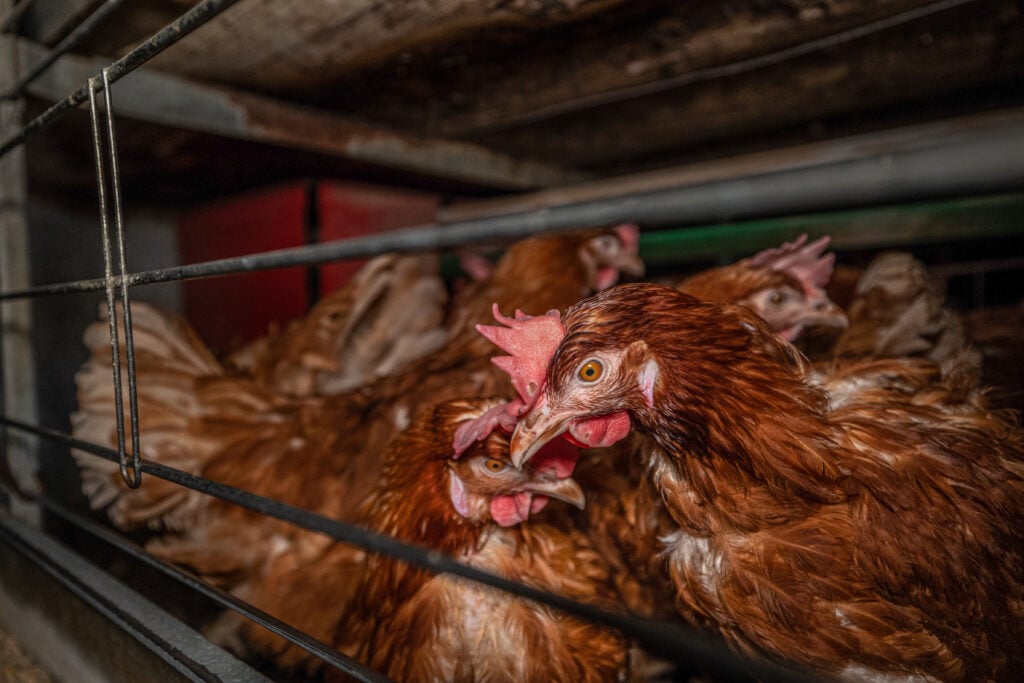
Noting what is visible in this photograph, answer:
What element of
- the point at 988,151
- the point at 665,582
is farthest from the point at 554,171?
the point at 988,151

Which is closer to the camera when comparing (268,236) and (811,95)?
(811,95)

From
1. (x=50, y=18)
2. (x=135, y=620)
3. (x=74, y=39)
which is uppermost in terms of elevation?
(x=50, y=18)

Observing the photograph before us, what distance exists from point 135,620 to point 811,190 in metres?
1.19

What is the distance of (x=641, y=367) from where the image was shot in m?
0.71

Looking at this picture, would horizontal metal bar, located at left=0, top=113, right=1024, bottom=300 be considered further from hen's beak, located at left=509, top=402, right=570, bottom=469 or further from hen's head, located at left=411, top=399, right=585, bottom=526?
hen's head, located at left=411, top=399, right=585, bottom=526

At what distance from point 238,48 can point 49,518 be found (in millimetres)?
1459

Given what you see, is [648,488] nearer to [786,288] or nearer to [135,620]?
[786,288]

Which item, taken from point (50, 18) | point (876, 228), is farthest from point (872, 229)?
point (50, 18)

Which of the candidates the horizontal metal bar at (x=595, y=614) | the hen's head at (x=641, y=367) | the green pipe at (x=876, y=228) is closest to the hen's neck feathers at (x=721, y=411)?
the hen's head at (x=641, y=367)

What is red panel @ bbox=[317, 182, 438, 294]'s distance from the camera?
2426 mm

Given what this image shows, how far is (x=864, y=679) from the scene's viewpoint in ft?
2.30

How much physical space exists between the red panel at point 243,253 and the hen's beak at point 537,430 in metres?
1.98

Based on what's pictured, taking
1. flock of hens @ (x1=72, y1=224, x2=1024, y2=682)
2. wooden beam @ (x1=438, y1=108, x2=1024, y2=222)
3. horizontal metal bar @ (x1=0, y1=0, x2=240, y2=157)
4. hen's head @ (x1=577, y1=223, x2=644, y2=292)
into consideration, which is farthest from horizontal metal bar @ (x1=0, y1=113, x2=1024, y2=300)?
wooden beam @ (x1=438, y1=108, x2=1024, y2=222)

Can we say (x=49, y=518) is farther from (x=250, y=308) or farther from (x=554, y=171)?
(x=554, y=171)
